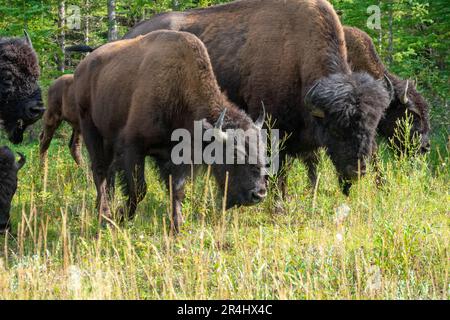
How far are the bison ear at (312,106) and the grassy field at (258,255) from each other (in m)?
1.03

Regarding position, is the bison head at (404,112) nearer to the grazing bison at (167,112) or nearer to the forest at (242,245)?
the forest at (242,245)

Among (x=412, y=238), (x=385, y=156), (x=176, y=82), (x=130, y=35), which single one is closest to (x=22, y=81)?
(x=176, y=82)

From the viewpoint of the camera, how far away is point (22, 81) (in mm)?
7840

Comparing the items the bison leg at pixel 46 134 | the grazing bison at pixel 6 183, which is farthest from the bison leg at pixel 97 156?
the bison leg at pixel 46 134

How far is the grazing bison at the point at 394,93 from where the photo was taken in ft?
32.0

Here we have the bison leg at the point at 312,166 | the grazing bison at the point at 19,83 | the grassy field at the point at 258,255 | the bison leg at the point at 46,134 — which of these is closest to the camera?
the grassy field at the point at 258,255

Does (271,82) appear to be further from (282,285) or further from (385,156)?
(385,156)

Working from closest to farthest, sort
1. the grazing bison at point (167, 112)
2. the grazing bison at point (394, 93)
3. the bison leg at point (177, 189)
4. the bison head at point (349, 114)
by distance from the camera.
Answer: the grazing bison at point (167, 112), the bison leg at point (177, 189), the bison head at point (349, 114), the grazing bison at point (394, 93)

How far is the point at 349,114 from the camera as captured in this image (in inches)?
284

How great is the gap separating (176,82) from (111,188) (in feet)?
6.72

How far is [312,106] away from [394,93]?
3018 millimetres

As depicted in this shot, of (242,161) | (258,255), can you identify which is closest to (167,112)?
(242,161)

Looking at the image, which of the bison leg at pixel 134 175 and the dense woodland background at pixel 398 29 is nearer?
the bison leg at pixel 134 175
